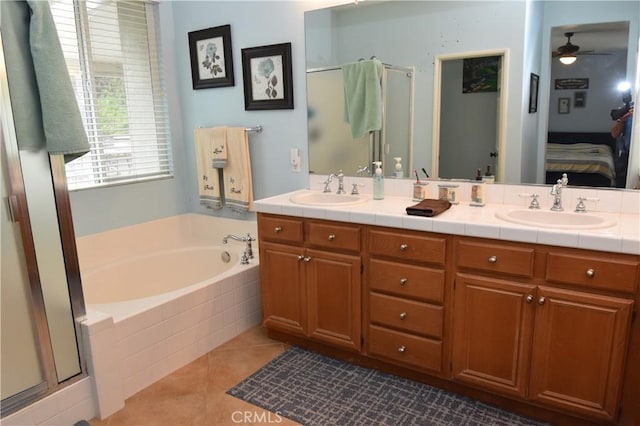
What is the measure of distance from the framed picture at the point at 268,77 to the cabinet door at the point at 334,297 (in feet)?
3.84

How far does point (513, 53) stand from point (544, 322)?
1299 millimetres

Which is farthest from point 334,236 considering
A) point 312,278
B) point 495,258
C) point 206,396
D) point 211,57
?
point 211,57

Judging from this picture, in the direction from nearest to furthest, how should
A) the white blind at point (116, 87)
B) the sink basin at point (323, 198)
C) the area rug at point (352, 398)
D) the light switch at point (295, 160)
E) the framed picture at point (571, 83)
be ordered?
the area rug at point (352, 398) < the framed picture at point (571, 83) < the sink basin at point (323, 198) < the white blind at point (116, 87) < the light switch at point (295, 160)

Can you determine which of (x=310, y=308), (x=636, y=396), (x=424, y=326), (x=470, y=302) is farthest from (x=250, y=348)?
(x=636, y=396)

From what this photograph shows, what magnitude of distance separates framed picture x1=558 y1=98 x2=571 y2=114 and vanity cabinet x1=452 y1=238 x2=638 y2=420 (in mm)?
795

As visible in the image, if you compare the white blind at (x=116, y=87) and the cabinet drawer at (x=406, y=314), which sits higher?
the white blind at (x=116, y=87)

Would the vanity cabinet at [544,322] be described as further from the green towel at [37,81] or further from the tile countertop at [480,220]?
the green towel at [37,81]

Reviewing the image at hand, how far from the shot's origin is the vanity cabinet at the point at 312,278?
2.33m

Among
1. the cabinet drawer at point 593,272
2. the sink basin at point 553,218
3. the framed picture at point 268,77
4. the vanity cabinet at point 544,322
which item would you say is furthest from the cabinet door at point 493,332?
the framed picture at point 268,77

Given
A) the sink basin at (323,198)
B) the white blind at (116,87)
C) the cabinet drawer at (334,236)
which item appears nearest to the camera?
the cabinet drawer at (334,236)

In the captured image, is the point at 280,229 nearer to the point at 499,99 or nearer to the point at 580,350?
the point at 499,99

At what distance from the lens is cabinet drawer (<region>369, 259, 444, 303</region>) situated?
82.0 inches
